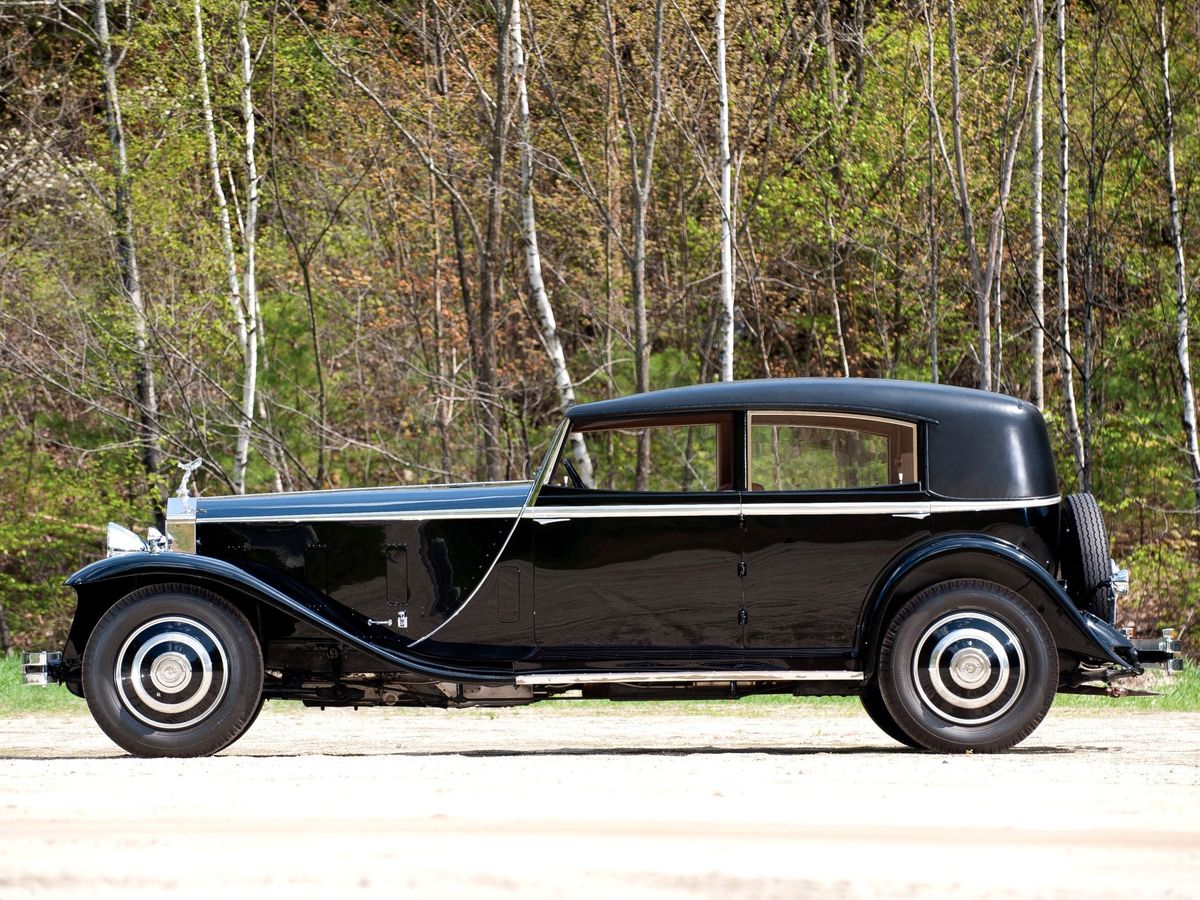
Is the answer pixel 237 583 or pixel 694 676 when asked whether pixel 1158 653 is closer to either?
pixel 694 676

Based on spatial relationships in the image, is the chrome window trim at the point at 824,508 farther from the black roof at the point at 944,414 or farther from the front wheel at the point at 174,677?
the front wheel at the point at 174,677

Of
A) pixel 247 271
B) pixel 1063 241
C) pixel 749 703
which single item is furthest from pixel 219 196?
pixel 749 703

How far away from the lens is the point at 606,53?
19672 mm

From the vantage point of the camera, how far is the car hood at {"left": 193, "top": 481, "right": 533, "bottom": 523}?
26.1 feet

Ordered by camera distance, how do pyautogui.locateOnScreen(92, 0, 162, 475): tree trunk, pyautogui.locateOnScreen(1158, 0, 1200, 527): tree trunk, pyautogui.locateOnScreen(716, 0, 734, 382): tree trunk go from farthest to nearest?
pyautogui.locateOnScreen(92, 0, 162, 475): tree trunk
pyautogui.locateOnScreen(1158, 0, 1200, 527): tree trunk
pyautogui.locateOnScreen(716, 0, 734, 382): tree trunk

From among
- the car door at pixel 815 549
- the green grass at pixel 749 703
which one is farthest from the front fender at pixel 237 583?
the green grass at pixel 749 703

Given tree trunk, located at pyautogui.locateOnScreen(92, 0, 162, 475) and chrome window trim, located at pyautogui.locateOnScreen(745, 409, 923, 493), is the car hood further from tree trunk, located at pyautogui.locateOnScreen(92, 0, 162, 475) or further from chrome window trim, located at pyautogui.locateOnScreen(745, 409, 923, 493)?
tree trunk, located at pyautogui.locateOnScreen(92, 0, 162, 475)

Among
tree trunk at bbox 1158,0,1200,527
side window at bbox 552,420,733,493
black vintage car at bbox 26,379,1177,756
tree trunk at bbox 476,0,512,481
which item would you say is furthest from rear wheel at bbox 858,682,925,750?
tree trunk at bbox 1158,0,1200,527

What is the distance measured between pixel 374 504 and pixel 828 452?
2.25 m

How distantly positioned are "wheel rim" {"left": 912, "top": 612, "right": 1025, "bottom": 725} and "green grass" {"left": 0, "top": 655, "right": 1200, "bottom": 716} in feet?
11.4

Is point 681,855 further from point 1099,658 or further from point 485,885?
point 1099,658

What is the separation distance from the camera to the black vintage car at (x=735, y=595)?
304 inches

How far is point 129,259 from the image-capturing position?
2056 cm

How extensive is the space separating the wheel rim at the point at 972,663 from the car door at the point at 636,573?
0.91 m
